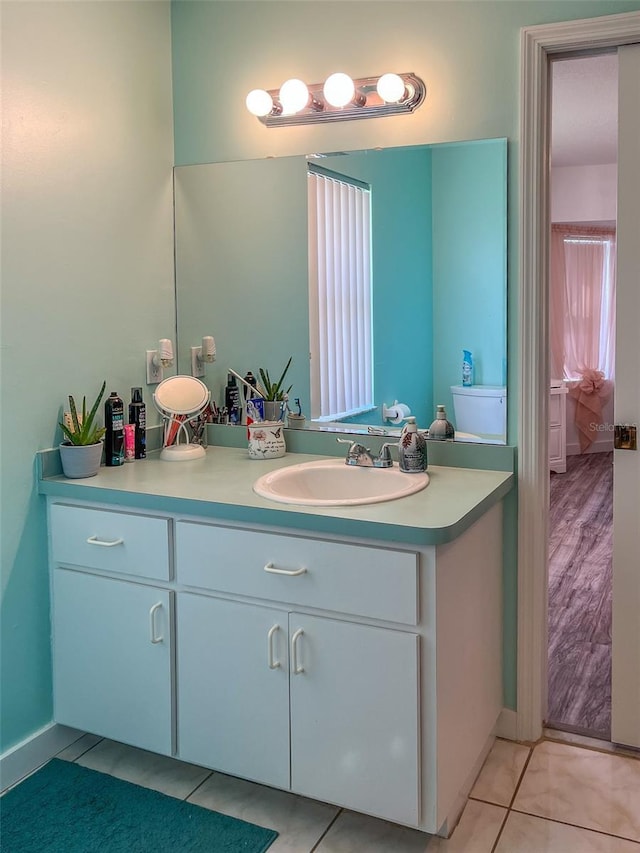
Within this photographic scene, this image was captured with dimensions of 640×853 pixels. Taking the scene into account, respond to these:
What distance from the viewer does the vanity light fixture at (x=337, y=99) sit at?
2.15m

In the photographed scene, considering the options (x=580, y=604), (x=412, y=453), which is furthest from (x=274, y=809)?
(x=580, y=604)

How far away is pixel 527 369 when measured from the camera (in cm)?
213

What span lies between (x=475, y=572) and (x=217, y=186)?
1467 mm

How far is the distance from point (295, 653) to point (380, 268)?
3.80ft

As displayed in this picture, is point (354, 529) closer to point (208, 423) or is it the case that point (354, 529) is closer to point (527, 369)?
point (527, 369)

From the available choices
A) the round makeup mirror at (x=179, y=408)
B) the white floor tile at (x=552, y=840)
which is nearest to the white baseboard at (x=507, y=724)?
the white floor tile at (x=552, y=840)

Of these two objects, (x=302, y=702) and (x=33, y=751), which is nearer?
(x=302, y=702)

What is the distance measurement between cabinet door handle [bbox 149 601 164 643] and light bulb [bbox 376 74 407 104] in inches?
59.1

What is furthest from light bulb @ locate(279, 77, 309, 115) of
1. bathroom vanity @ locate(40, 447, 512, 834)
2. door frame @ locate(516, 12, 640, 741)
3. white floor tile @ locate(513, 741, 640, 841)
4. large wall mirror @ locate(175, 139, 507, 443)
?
white floor tile @ locate(513, 741, 640, 841)

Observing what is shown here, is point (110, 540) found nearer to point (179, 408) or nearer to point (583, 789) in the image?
point (179, 408)

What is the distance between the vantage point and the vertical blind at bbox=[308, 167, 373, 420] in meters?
2.33

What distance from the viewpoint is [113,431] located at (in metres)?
2.27

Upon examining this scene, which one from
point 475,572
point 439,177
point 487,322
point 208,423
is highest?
point 439,177

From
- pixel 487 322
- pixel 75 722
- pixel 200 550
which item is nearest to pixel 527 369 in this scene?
pixel 487 322
